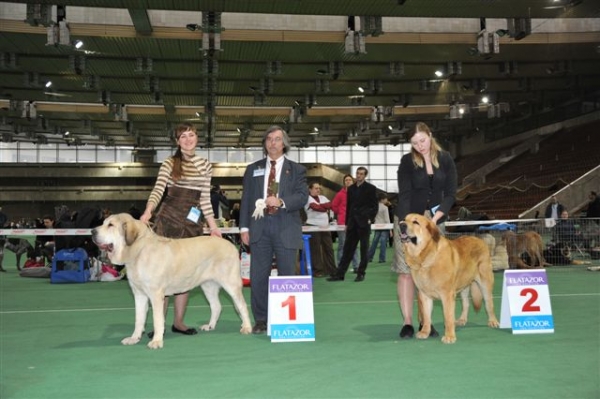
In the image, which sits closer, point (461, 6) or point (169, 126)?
point (461, 6)

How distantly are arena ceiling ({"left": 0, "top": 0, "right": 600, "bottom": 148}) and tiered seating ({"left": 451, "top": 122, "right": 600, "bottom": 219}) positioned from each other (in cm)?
169

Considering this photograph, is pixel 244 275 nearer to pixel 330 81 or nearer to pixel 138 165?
pixel 330 81

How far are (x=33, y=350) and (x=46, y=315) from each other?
7.10 ft

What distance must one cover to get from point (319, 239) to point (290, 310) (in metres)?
6.02

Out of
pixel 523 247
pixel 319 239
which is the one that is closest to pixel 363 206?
pixel 319 239

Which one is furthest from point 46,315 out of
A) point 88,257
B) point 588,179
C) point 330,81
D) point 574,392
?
point 588,179

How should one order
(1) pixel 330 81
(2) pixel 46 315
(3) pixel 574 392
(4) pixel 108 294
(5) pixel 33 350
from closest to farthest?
A: (3) pixel 574 392 → (5) pixel 33 350 → (2) pixel 46 315 → (4) pixel 108 294 → (1) pixel 330 81

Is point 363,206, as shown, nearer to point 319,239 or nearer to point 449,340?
point 319,239

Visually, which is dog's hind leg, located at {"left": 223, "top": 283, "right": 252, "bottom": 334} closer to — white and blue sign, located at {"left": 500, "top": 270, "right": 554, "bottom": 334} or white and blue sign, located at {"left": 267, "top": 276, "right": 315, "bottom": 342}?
white and blue sign, located at {"left": 267, "top": 276, "right": 315, "bottom": 342}

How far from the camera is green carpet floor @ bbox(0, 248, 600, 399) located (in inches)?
133

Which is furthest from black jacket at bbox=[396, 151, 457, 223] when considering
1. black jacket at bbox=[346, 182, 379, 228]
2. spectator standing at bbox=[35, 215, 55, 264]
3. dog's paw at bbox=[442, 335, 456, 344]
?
spectator standing at bbox=[35, 215, 55, 264]

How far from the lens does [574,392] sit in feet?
10.7

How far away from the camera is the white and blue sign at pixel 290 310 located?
4.78m

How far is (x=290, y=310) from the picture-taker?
484 centimetres
